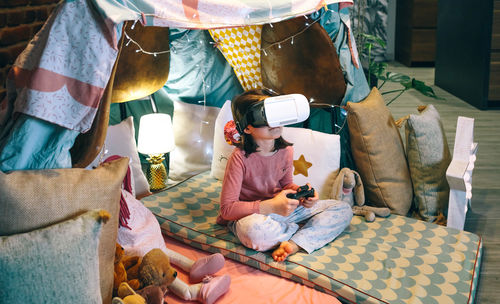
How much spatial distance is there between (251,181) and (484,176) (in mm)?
1774

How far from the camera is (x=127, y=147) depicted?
2678mm

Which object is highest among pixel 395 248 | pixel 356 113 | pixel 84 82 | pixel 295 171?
pixel 84 82

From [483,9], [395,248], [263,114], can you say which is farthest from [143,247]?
[483,9]

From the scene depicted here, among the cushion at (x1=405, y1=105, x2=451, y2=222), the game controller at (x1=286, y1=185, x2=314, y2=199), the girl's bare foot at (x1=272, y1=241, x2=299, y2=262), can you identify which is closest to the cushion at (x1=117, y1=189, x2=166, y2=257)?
the girl's bare foot at (x1=272, y1=241, x2=299, y2=262)

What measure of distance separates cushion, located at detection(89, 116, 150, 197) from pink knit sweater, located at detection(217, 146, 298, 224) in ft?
1.92

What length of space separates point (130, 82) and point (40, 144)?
47.9 inches

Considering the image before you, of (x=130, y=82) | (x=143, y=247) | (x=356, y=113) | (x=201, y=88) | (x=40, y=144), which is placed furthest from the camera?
(x=201, y=88)

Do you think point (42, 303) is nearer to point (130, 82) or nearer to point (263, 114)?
point (263, 114)

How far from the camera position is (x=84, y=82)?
160 cm

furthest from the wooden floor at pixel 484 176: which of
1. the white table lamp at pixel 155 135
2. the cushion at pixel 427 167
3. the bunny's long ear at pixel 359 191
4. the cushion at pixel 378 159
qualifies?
the white table lamp at pixel 155 135

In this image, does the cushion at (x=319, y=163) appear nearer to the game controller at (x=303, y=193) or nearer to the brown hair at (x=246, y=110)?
the brown hair at (x=246, y=110)

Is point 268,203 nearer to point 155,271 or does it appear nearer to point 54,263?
point 155,271

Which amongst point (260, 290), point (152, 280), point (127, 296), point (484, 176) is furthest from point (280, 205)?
point (484, 176)

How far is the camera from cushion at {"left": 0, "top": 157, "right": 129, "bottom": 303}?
4.84ft
